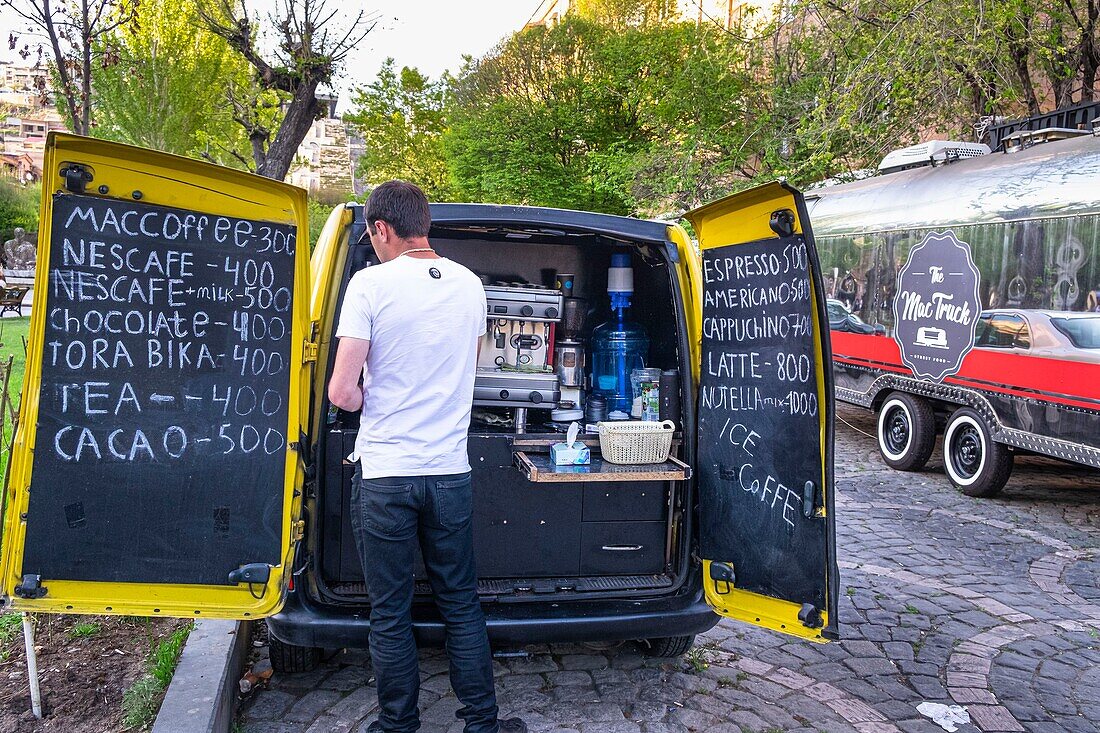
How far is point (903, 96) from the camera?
9.78 metres

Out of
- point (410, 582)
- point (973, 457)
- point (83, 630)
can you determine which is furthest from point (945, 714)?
point (973, 457)

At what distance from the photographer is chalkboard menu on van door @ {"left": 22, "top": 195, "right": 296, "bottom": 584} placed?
9.11 ft

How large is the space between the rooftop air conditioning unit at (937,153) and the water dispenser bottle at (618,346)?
5566mm

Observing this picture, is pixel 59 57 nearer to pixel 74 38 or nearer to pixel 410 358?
pixel 74 38

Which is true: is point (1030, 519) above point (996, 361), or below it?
below

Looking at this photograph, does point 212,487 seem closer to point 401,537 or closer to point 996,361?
point 401,537

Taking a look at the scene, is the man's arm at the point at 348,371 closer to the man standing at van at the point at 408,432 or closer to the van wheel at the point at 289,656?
the man standing at van at the point at 408,432

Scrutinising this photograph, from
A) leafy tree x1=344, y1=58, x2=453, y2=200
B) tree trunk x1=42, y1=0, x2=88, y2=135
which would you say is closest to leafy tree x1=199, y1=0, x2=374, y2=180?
tree trunk x1=42, y1=0, x2=88, y2=135

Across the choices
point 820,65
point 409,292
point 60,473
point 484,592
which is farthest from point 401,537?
point 820,65

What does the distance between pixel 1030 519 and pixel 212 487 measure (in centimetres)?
657

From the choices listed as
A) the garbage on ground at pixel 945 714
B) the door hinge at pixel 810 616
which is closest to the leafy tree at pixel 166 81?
the door hinge at pixel 810 616

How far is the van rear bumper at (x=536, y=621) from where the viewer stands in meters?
3.12

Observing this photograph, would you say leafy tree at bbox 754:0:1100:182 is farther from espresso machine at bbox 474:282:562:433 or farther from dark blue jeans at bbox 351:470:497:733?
dark blue jeans at bbox 351:470:497:733

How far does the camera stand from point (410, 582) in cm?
300
